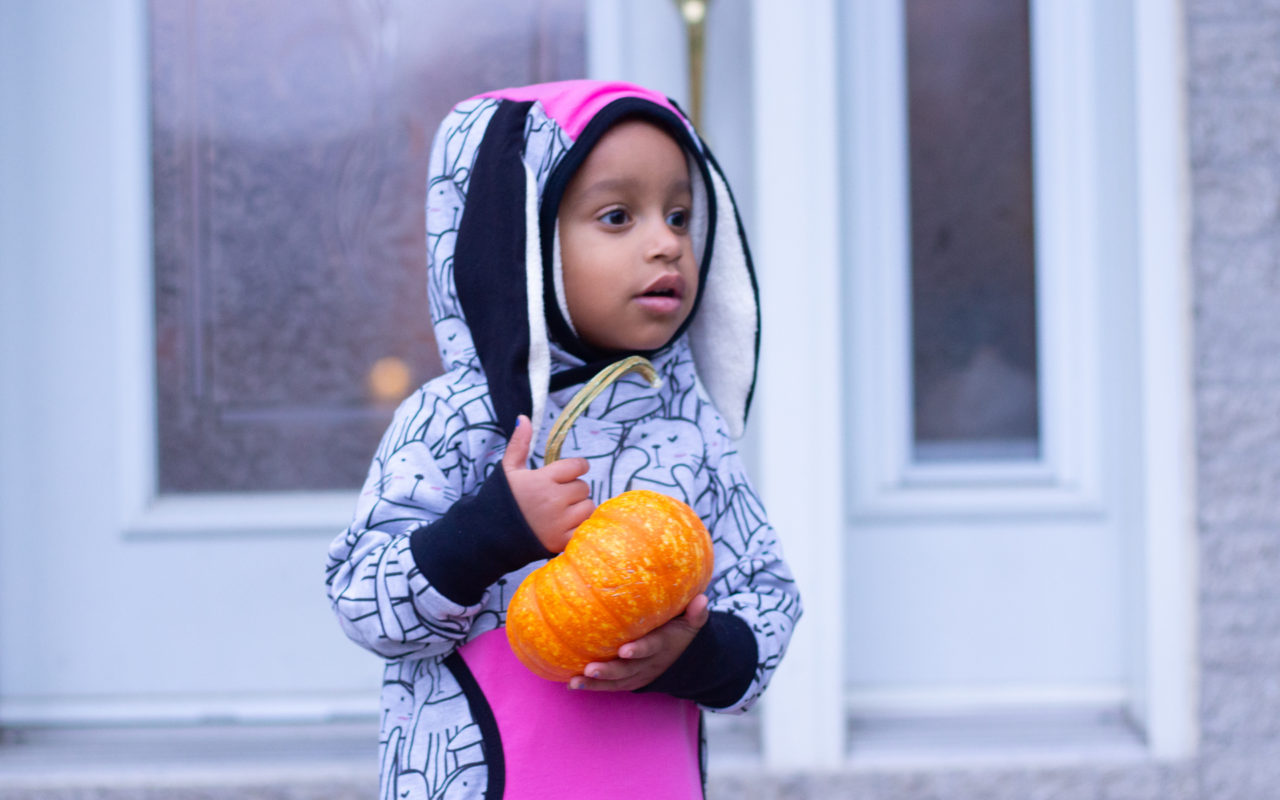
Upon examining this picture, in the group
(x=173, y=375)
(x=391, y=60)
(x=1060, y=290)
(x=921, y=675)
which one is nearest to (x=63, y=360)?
(x=173, y=375)

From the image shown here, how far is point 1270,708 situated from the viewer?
2.22 metres

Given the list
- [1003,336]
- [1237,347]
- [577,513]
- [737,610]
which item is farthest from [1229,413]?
[577,513]

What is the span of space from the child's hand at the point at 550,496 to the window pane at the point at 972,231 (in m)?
1.65

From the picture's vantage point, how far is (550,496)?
3.18ft

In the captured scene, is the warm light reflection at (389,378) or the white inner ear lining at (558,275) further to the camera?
the warm light reflection at (389,378)

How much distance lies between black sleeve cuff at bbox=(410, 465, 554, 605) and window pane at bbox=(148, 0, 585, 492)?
1.52 meters

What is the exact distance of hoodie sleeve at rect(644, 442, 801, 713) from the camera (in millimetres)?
1046

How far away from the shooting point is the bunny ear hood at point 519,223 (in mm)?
A: 1086

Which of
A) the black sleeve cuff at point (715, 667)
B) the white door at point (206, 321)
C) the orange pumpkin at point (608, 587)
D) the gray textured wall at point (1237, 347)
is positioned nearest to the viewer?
the orange pumpkin at point (608, 587)

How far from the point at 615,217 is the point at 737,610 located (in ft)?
Result: 1.49

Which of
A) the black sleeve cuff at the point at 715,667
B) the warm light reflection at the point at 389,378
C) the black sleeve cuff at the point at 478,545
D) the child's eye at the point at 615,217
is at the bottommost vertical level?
the black sleeve cuff at the point at 715,667

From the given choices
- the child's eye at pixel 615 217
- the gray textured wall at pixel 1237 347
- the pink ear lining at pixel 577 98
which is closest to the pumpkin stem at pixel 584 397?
the child's eye at pixel 615 217

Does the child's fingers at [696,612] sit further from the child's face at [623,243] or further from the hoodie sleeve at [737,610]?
the child's face at [623,243]

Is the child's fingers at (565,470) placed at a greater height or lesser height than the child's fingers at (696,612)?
greater
